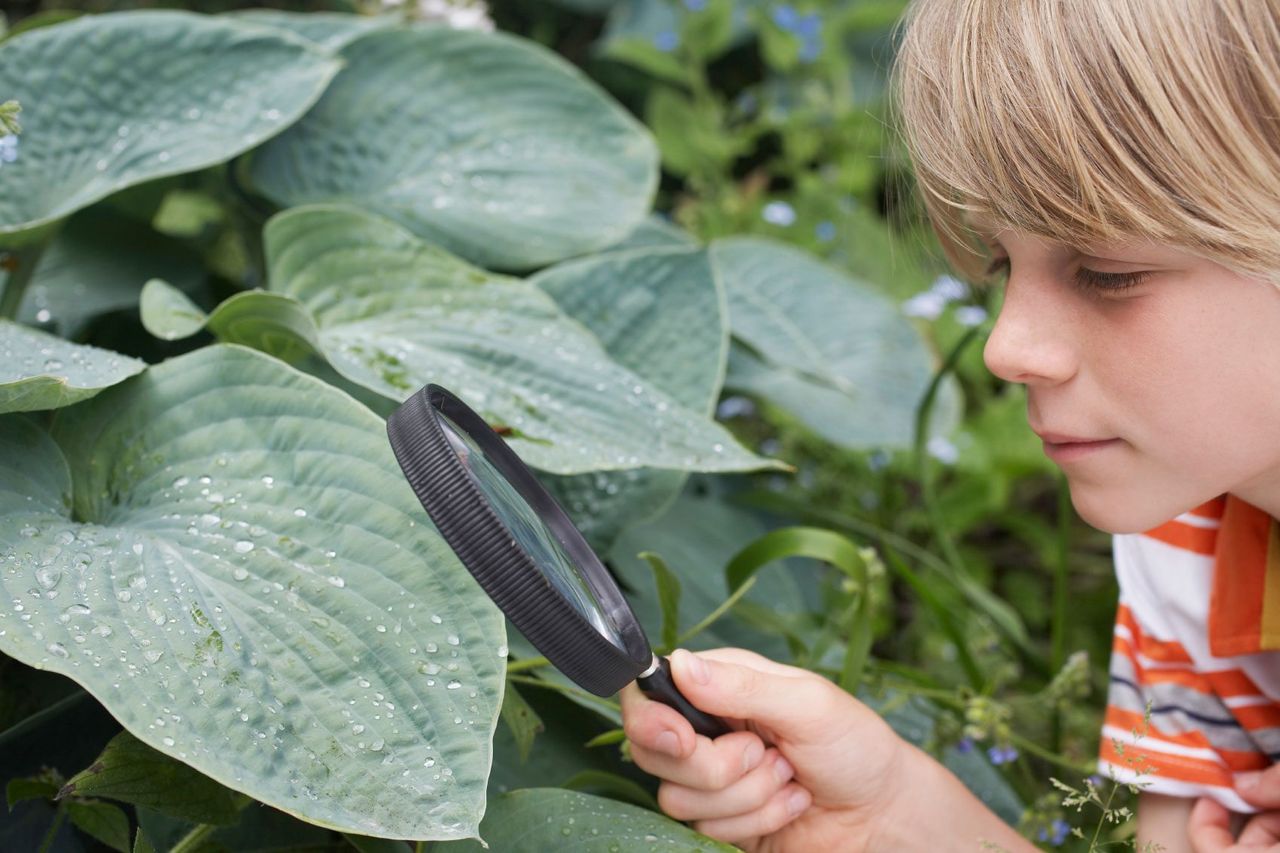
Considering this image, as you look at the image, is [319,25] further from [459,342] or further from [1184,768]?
[1184,768]

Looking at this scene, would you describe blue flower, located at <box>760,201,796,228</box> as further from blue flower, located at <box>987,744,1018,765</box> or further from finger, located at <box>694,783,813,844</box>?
finger, located at <box>694,783,813,844</box>

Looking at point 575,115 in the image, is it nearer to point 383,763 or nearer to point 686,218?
point 686,218

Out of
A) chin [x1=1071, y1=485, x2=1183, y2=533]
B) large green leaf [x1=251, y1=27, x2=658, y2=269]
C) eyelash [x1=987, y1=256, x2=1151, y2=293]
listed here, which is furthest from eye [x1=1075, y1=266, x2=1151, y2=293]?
large green leaf [x1=251, y1=27, x2=658, y2=269]

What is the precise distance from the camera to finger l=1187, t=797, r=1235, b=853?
42.6 inches

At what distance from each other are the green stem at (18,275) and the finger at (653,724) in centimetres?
82

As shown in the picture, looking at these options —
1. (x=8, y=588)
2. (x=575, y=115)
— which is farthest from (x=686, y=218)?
(x=8, y=588)

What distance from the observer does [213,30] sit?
131cm

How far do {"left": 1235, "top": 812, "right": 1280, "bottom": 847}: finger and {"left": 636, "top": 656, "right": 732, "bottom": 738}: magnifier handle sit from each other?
0.54 metres

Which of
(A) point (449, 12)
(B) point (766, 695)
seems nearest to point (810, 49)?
(A) point (449, 12)

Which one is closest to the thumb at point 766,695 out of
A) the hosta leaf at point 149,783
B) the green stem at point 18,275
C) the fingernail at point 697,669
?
the fingernail at point 697,669

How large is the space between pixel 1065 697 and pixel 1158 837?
161 millimetres

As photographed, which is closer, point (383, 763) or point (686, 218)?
point (383, 763)

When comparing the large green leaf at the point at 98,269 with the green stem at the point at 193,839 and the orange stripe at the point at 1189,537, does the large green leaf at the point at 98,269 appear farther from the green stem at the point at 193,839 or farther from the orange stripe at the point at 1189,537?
the orange stripe at the point at 1189,537

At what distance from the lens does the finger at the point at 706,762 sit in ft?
2.93
